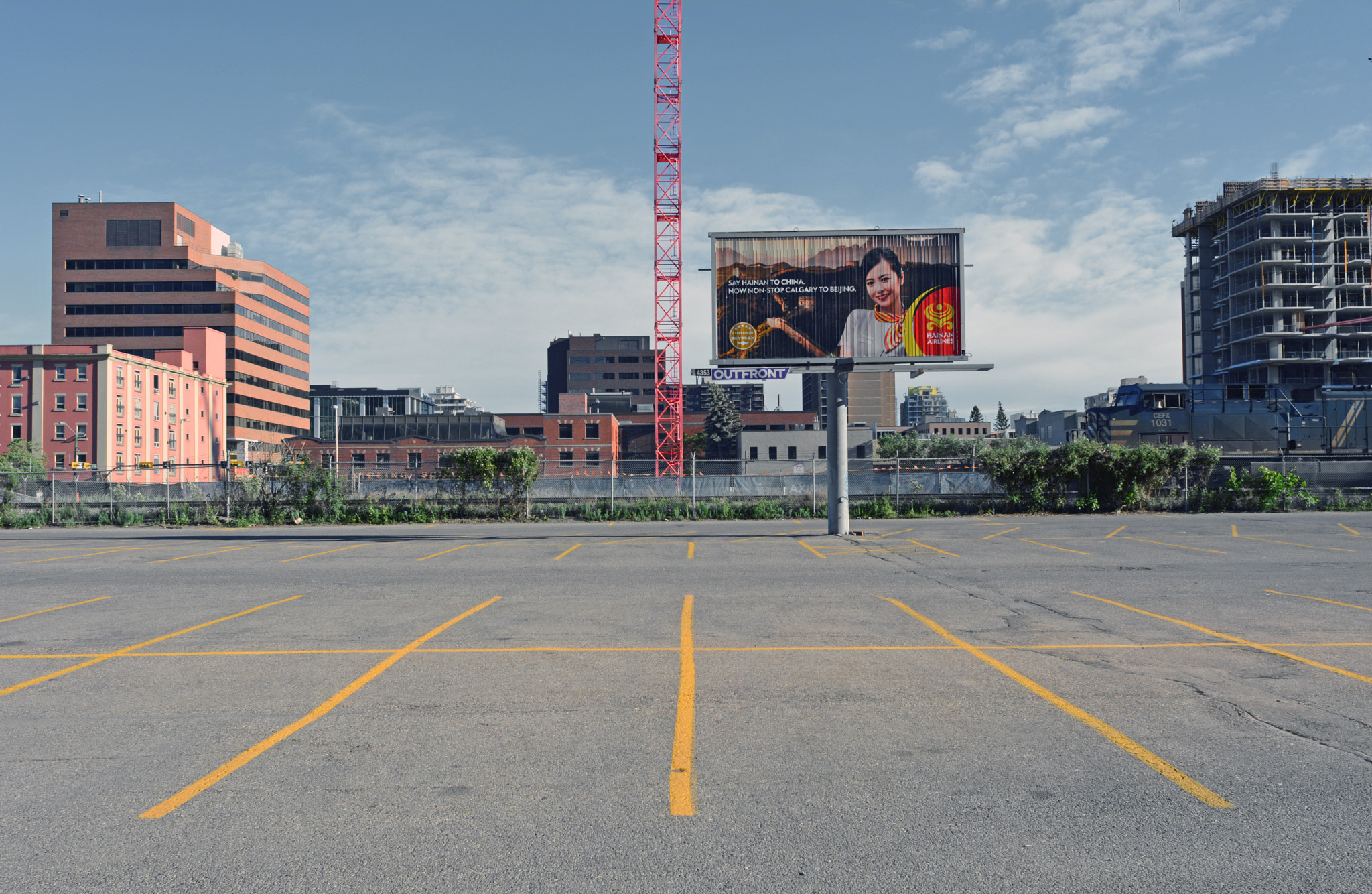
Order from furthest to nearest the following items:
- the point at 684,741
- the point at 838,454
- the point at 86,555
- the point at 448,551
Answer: the point at 838,454, the point at 448,551, the point at 86,555, the point at 684,741

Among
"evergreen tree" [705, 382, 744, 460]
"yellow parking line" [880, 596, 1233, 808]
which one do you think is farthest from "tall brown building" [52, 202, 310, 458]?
"yellow parking line" [880, 596, 1233, 808]

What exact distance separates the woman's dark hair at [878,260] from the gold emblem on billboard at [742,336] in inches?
138

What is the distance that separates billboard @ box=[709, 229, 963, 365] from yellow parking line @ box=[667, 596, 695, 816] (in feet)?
51.1

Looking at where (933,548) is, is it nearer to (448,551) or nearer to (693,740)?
(448,551)

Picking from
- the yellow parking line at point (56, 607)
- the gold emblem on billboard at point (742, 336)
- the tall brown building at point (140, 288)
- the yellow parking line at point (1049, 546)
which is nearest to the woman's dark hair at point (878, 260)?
the gold emblem on billboard at point (742, 336)

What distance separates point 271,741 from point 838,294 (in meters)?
19.9

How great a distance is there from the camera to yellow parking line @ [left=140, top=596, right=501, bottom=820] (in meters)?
4.57

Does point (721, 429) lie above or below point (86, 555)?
above

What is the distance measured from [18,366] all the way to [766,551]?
9744 cm

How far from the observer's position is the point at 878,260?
75.4 feet

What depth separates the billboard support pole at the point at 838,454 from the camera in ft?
74.5

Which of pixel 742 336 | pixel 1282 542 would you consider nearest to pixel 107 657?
pixel 742 336

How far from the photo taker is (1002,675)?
282 inches

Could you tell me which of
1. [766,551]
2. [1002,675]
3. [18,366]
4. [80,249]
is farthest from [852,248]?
[80,249]
